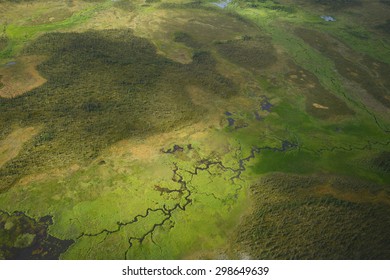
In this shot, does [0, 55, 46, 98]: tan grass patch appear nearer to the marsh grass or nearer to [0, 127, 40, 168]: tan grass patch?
the marsh grass

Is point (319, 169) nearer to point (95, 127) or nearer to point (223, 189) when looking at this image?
point (223, 189)

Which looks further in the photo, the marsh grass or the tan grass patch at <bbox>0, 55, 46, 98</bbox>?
the tan grass patch at <bbox>0, 55, 46, 98</bbox>

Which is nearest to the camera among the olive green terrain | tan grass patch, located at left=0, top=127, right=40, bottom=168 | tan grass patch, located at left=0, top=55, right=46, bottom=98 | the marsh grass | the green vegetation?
the green vegetation

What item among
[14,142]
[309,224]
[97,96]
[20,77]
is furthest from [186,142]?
[20,77]

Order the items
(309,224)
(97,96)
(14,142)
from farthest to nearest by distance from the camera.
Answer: (97,96), (14,142), (309,224)

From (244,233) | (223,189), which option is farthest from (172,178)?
(244,233)

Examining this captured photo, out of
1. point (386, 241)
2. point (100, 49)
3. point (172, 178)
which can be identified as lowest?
point (386, 241)

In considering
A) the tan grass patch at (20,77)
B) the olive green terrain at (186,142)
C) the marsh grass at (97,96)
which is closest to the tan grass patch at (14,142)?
the olive green terrain at (186,142)

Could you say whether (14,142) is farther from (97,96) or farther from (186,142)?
(186,142)

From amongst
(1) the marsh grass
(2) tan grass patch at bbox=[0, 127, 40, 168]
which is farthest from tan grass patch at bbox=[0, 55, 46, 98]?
(2) tan grass patch at bbox=[0, 127, 40, 168]
